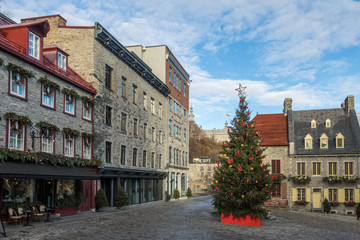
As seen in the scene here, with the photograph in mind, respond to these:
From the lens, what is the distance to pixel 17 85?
54.2ft

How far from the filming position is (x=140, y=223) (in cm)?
1742

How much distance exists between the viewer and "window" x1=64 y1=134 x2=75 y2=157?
792 inches

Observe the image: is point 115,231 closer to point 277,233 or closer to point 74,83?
point 277,233

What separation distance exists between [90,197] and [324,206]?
2237cm

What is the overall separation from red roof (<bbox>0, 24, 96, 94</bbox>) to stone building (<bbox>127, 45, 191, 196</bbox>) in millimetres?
16424

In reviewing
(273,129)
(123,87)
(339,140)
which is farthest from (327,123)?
(123,87)

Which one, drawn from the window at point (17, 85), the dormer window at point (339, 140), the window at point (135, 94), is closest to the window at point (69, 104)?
the window at point (17, 85)

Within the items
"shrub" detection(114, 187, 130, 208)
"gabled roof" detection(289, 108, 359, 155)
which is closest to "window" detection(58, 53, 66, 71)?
"shrub" detection(114, 187, 130, 208)

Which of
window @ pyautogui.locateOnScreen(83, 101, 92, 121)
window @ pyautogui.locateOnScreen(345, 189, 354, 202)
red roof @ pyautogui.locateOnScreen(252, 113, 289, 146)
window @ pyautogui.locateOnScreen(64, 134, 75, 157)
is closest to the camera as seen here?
window @ pyautogui.locateOnScreen(64, 134, 75, 157)

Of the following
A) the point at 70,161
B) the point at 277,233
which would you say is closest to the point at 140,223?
the point at 70,161

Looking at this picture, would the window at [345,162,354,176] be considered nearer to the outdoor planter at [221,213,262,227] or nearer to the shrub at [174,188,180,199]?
the shrub at [174,188,180,199]

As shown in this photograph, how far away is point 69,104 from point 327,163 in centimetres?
2620

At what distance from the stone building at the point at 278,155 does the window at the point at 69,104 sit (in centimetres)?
1926

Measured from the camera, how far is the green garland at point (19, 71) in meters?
15.8
